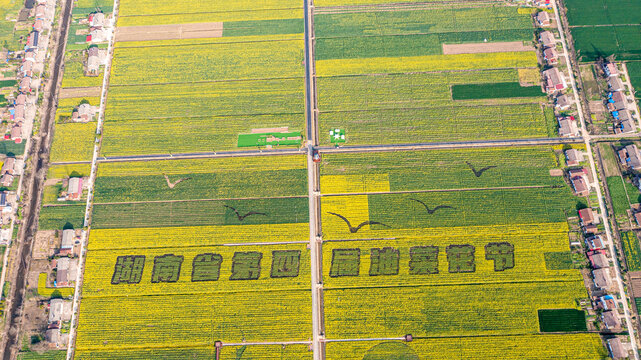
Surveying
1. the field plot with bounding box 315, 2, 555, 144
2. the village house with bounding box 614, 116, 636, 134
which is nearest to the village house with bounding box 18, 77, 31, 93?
the field plot with bounding box 315, 2, 555, 144

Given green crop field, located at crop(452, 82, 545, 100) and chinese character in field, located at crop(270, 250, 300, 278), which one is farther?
green crop field, located at crop(452, 82, 545, 100)

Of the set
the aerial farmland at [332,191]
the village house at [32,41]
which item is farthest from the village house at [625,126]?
the village house at [32,41]

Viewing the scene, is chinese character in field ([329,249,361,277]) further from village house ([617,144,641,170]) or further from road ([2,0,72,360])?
road ([2,0,72,360])

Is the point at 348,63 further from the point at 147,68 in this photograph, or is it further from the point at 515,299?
the point at 515,299

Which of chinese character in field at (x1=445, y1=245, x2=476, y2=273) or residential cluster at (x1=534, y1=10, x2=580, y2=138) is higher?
residential cluster at (x1=534, y1=10, x2=580, y2=138)

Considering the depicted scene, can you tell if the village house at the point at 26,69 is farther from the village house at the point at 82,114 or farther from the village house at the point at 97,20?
the village house at the point at 97,20

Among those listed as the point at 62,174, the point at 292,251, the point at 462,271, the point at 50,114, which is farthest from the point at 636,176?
the point at 50,114

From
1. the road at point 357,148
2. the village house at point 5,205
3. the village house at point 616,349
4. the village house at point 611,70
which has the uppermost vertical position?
the village house at point 611,70

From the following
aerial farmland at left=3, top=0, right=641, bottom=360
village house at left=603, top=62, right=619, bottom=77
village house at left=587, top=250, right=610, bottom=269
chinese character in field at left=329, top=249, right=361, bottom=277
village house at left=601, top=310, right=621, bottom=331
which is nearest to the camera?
village house at left=601, top=310, right=621, bottom=331
